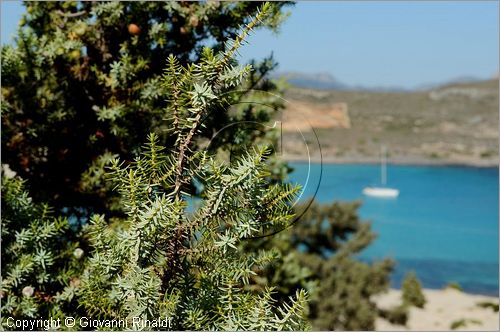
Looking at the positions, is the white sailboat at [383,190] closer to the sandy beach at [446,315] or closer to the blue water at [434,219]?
the blue water at [434,219]

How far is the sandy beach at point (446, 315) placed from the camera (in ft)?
76.3

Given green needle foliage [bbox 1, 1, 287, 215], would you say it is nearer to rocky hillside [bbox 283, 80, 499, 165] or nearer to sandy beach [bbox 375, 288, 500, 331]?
sandy beach [bbox 375, 288, 500, 331]

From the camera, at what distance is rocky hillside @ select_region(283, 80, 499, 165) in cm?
7188

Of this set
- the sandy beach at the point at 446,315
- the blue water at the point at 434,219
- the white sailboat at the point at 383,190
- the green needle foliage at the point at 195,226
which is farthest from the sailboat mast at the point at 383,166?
the green needle foliage at the point at 195,226

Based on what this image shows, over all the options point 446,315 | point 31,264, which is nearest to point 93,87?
point 31,264

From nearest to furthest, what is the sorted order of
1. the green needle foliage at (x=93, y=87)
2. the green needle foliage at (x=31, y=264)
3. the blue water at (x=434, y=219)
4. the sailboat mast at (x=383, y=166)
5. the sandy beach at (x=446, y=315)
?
1. the green needle foliage at (x=31, y=264)
2. the green needle foliage at (x=93, y=87)
3. the sandy beach at (x=446, y=315)
4. the blue water at (x=434, y=219)
5. the sailboat mast at (x=383, y=166)

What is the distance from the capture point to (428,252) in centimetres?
5416

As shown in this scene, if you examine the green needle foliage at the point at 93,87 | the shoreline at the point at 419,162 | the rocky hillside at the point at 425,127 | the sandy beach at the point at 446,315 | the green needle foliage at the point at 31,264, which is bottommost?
the sandy beach at the point at 446,315

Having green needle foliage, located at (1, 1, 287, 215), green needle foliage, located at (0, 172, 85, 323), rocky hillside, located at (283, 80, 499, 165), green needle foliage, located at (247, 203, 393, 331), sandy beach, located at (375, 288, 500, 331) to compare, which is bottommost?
sandy beach, located at (375, 288, 500, 331)

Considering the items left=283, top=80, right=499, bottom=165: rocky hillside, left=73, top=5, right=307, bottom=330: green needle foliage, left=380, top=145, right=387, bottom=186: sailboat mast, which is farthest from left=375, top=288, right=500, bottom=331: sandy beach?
left=380, top=145, right=387, bottom=186: sailboat mast

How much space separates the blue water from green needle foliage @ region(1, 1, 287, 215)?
1271 inches

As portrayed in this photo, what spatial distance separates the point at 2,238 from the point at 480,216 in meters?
75.3

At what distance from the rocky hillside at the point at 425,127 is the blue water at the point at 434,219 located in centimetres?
318

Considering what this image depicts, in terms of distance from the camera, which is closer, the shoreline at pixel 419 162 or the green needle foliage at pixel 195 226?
the green needle foliage at pixel 195 226
